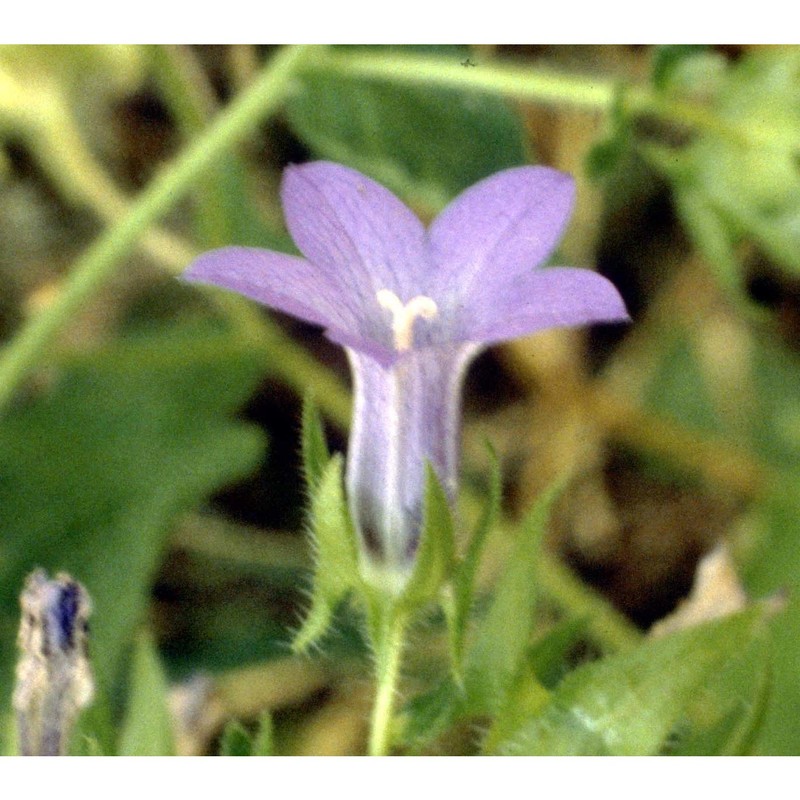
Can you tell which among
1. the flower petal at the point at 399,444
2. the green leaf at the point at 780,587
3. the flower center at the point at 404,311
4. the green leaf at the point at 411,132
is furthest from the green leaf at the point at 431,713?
the green leaf at the point at 411,132

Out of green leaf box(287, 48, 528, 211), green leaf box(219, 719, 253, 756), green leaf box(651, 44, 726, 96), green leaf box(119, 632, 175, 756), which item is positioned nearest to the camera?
green leaf box(219, 719, 253, 756)

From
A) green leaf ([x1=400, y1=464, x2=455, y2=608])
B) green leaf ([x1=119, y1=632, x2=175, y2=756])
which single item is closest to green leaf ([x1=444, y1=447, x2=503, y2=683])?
green leaf ([x1=400, y1=464, x2=455, y2=608])

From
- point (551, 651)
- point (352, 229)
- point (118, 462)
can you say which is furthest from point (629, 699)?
point (118, 462)

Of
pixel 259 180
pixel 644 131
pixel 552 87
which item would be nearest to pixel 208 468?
pixel 259 180

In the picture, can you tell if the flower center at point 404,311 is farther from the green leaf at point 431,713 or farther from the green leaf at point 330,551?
the green leaf at point 431,713

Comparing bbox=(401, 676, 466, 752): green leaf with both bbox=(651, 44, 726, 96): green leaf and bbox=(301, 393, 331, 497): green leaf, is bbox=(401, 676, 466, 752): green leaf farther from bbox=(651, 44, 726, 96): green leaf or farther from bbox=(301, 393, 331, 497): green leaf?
bbox=(651, 44, 726, 96): green leaf

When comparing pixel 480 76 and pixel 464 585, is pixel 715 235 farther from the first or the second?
pixel 464 585
